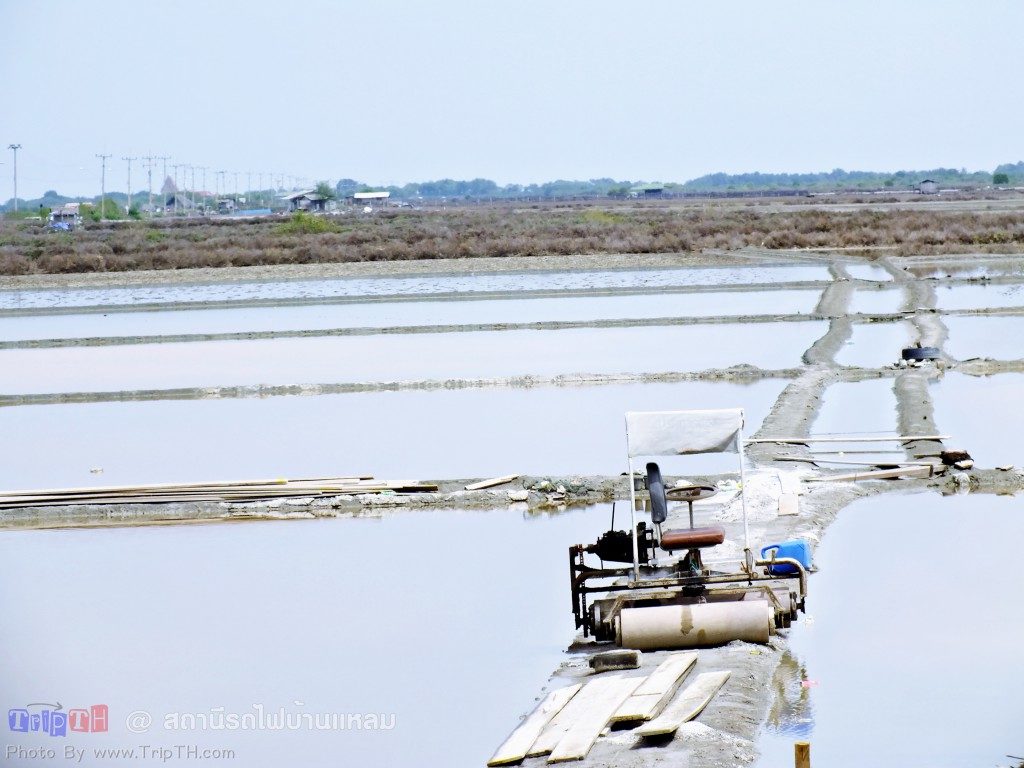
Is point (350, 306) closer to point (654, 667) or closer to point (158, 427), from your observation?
point (158, 427)

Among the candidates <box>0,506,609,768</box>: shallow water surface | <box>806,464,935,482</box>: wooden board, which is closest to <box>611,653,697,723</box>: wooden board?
<box>0,506,609,768</box>: shallow water surface

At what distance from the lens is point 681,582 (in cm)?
800

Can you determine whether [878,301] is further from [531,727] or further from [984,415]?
[531,727]

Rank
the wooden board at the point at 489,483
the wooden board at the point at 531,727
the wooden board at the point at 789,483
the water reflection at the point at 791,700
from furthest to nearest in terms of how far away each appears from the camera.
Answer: the wooden board at the point at 489,483 < the wooden board at the point at 789,483 < the water reflection at the point at 791,700 < the wooden board at the point at 531,727

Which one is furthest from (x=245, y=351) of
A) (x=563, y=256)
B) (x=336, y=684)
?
(x=563, y=256)

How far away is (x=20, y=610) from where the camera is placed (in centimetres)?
944

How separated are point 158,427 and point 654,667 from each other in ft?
35.9

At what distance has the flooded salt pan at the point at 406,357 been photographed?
20.5m

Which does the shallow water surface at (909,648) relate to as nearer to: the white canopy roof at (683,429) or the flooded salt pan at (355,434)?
the white canopy roof at (683,429)

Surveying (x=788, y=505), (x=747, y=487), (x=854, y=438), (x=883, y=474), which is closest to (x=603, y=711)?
(x=788, y=505)

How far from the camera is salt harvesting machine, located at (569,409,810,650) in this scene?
7.73 metres

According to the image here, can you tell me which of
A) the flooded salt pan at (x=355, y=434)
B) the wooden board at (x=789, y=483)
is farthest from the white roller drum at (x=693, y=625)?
the flooded salt pan at (x=355, y=434)

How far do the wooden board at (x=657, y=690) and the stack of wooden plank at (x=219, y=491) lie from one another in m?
5.44

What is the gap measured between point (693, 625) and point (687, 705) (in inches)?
45.1
